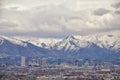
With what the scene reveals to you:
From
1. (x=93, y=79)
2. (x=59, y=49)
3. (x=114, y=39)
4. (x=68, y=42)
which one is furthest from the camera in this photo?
(x=114, y=39)

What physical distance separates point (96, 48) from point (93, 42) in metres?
20.2

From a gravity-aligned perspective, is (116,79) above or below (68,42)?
below

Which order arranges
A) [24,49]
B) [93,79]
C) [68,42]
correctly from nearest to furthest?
[93,79] → [24,49] → [68,42]

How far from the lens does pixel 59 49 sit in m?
158

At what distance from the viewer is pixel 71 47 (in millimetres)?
166000

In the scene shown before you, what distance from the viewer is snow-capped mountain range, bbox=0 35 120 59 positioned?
136 meters

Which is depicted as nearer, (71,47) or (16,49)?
(16,49)

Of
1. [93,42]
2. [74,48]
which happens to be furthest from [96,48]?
[93,42]

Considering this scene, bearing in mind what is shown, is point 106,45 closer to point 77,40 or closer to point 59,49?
point 77,40

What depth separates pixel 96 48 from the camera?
160m

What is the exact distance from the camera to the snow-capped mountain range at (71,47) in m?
136

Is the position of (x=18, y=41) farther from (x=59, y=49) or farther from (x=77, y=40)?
(x=77, y=40)

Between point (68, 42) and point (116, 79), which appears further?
point (68, 42)

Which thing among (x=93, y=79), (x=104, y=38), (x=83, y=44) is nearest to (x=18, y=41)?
(x=83, y=44)
